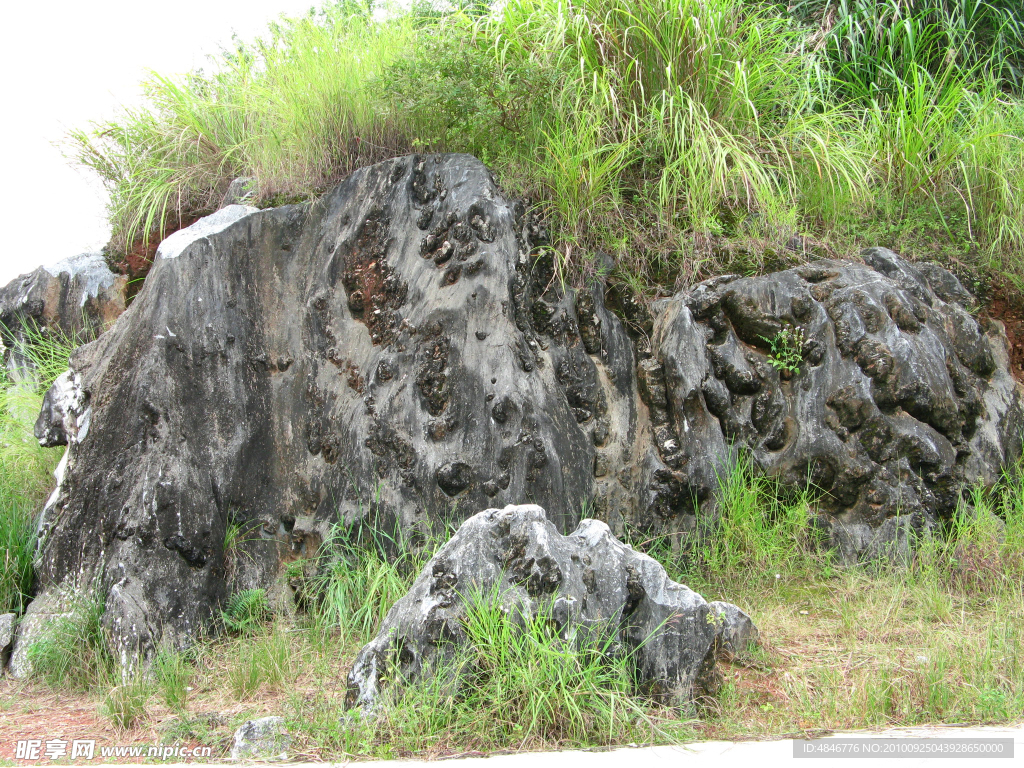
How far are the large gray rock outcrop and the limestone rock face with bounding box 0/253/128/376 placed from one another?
88.1 inches

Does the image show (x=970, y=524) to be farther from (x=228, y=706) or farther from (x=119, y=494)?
(x=119, y=494)

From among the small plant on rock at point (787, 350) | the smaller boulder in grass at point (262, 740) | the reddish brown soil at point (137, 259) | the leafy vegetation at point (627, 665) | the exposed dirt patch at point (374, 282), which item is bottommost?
the leafy vegetation at point (627, 665)

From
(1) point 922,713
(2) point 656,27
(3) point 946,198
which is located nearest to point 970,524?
(1) point 922,713

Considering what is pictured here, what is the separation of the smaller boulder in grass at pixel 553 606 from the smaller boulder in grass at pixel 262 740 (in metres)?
0.28

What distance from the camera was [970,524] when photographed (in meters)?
4.88

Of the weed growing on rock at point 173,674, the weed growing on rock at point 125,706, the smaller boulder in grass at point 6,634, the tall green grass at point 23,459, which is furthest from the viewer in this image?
the tall green grass at point 23,459

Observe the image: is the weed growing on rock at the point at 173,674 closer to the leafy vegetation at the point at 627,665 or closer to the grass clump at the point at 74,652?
the leafy vegetation at the point at 627,665

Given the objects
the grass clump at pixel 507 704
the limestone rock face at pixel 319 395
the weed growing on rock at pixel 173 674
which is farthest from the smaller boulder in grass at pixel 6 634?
the grass clump at pixel 507 704

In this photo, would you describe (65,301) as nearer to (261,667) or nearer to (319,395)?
(319,395)

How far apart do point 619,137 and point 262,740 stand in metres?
4.58

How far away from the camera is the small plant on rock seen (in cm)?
516

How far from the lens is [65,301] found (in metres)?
7.16

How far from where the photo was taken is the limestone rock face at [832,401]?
4.94 metres

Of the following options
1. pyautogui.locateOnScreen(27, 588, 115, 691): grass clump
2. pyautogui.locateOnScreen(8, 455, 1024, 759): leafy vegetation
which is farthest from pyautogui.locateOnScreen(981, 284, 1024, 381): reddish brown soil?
pyautogui.locateOnScreen(27, 588, 115, 691): grass clump
